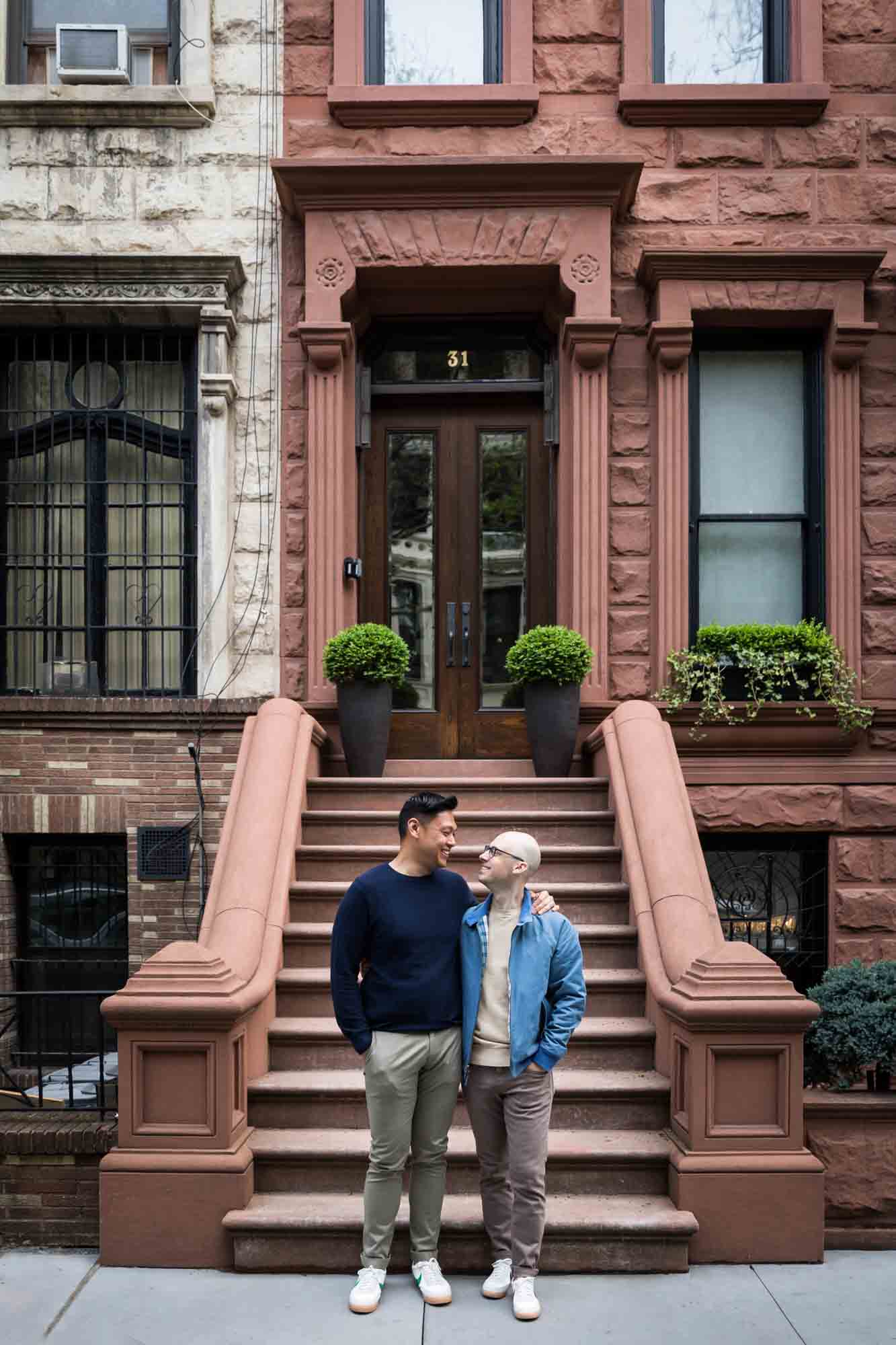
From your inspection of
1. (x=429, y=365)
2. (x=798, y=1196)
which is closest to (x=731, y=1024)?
(x=798, y=1196)

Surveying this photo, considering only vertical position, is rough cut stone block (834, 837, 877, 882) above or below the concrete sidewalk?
above

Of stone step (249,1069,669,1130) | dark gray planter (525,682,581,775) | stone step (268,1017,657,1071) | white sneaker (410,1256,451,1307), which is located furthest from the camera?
dark gray planter (525,682,581,775)

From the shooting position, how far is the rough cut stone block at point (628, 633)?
981 centimetres

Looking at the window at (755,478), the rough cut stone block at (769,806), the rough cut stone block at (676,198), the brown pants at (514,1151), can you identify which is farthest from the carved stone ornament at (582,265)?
the brown pants at (514,1151)

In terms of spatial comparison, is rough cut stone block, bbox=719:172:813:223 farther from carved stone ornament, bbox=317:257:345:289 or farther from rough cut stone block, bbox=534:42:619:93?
carved stone ornament, bbox=317:257:345:289

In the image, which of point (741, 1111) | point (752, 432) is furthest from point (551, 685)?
point (741, 1111)

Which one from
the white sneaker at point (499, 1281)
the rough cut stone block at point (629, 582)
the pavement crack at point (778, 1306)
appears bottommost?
the pavement crack at point (778, 1306)

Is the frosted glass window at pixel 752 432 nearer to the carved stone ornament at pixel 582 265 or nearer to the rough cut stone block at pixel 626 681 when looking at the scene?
the carved stone ornament at pixel 582 265

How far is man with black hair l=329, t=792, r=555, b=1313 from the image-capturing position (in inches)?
209

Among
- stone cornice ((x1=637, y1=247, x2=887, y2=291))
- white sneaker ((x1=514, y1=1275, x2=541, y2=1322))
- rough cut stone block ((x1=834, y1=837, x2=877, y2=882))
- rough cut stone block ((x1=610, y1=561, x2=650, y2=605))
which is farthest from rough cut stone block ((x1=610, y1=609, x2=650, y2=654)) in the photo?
white sneaker ((x1=514, y1=1275, x2=541, y2=1322))

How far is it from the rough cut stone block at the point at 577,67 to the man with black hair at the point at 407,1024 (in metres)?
6.95

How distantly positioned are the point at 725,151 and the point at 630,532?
3.11 meters

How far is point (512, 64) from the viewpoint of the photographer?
9898 millimetres

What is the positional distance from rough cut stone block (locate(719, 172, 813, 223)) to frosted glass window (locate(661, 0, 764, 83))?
3.15ft
